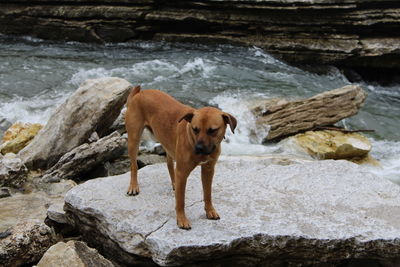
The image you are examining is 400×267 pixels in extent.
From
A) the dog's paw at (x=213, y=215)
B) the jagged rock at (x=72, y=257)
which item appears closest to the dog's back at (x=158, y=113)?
the dog's paw at (x=213, y=215)

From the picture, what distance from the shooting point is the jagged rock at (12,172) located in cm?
631

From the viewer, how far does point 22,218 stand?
5129 mm

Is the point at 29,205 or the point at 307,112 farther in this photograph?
the point at 307,112

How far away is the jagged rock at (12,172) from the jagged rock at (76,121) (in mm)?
641

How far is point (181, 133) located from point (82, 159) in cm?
306

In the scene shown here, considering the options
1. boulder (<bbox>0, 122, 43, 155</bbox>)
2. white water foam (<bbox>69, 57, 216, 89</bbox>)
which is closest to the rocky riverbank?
boulder (<bbox>0, 122, 43, 155</bbox>)

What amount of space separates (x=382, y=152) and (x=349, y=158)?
49.9 inches

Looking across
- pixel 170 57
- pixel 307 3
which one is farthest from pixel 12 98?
pixel 307 3

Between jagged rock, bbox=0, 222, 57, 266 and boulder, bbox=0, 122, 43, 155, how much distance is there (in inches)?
141

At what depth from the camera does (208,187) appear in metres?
4.35

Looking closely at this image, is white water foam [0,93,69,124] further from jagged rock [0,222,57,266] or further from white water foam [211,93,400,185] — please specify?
jagged rock [0,222,57,266]

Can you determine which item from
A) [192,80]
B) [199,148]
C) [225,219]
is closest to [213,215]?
[225,219]

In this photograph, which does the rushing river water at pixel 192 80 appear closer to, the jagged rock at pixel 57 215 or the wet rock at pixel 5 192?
the wet rock at pixel 5 192

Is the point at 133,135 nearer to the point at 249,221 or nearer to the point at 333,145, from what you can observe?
the point at 249,221
